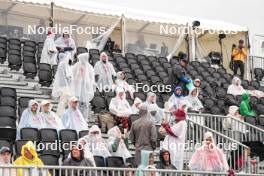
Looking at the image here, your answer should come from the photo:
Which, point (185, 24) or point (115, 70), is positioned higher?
point (185, 24)

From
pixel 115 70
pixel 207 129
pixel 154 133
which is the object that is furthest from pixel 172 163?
pixel 115 70

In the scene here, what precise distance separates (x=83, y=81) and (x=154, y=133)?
4195mm

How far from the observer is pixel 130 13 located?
113 feet

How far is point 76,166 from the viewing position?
58.4ft

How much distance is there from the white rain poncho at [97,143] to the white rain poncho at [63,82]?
3.00 m

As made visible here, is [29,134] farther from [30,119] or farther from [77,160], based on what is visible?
[77,160]

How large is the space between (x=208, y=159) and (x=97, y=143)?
7.51ft

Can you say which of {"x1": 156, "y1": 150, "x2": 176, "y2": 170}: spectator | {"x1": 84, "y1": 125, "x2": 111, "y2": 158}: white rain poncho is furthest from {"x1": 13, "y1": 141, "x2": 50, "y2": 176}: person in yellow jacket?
{"x1": 84, "y1": 125, "x2": 111, "y2": 158}: white rain poncho

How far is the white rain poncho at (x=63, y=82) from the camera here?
24.3 m

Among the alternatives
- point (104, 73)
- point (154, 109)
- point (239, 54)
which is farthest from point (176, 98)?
point (239, 54)

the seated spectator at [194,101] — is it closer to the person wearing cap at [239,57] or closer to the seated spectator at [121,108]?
the seated spectator at [121,108]

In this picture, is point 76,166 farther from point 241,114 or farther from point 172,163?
point 241,114

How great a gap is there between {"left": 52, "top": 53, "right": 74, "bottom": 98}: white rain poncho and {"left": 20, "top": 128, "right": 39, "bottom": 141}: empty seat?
3.42 metres

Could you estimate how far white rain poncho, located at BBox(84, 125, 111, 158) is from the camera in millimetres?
20953
